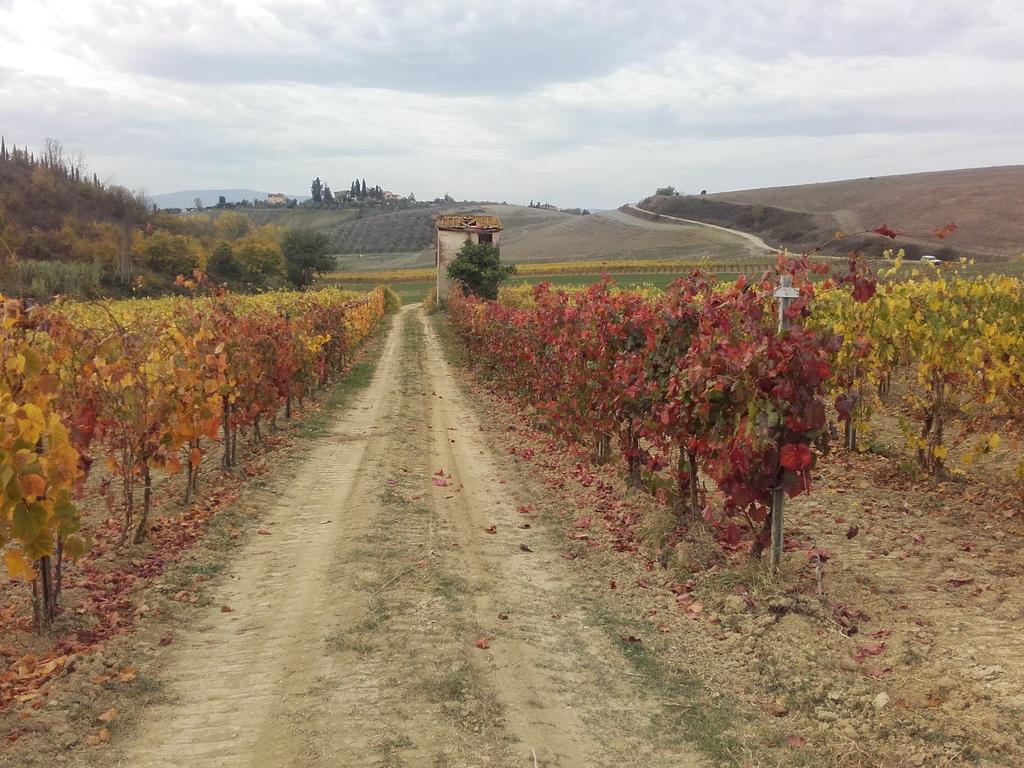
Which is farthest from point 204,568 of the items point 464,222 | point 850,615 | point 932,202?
point 932,202

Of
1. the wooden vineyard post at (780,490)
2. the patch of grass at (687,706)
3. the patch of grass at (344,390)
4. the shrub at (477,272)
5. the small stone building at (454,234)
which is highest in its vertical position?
the small stone building at (454,234)

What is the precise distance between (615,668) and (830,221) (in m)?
66.6

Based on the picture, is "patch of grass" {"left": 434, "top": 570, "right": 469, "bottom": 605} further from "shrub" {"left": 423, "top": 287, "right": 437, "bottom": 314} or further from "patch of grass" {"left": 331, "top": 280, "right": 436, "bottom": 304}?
"patch of grass" {"left": 331, "top": 280, "right": 436, "bottom": 304}

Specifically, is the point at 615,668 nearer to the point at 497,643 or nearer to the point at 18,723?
the point at 497,643

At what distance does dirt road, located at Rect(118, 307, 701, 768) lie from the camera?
3.69 m

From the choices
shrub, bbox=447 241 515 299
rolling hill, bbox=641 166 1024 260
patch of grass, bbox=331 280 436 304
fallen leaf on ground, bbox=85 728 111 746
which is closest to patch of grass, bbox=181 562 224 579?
fallen leaf on ground, bbox=85 728 111 746

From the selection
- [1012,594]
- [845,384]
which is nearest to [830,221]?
[845,384]

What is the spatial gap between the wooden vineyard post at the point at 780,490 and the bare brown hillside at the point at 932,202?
30726mm

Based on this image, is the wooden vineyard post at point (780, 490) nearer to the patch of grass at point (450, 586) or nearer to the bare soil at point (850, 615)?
the bare soil at point (850, 615)

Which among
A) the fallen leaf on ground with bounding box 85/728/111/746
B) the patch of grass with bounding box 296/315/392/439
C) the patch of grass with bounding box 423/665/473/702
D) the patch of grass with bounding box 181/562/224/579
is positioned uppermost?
the fallen leaf on ground with bounding box 85/728/111/746

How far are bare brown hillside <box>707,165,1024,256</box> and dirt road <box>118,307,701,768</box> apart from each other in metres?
31.2

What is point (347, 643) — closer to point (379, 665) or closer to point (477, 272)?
point (379, 665)

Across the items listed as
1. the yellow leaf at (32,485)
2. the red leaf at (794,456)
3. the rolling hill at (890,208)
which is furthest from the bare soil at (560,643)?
the rolling hill at (890,208)

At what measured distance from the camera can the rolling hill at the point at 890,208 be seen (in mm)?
44844
